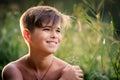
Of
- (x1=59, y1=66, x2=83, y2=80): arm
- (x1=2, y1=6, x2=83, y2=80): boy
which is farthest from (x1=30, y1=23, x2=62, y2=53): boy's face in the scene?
(x1=59, y1=66, x2=83, y2=80): arm

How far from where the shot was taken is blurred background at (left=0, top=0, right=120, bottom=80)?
4.14 meters

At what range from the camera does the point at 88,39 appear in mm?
4852

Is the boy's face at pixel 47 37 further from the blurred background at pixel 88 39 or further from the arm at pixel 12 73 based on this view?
the blurred background at pixel 88 39

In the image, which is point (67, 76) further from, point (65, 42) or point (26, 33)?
point (65, 42)

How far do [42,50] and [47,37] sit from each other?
0.34ft

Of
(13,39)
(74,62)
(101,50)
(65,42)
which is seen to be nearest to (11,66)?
(74,62)

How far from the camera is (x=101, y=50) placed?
432 cm

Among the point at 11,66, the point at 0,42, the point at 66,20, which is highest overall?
A: the point at 66,20

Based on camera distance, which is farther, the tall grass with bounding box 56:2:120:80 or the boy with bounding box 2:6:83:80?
the tall grass with bounding box 56:2:120:80

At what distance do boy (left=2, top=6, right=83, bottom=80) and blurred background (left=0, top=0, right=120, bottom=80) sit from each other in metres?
0.43

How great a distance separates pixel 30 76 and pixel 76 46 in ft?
4.45

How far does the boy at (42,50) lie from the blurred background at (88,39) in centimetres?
43

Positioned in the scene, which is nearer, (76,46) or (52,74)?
(52,74)

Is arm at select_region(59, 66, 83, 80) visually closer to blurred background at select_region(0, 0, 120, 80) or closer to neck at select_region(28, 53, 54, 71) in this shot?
neck at select_region(28, 53, 54, 71)
